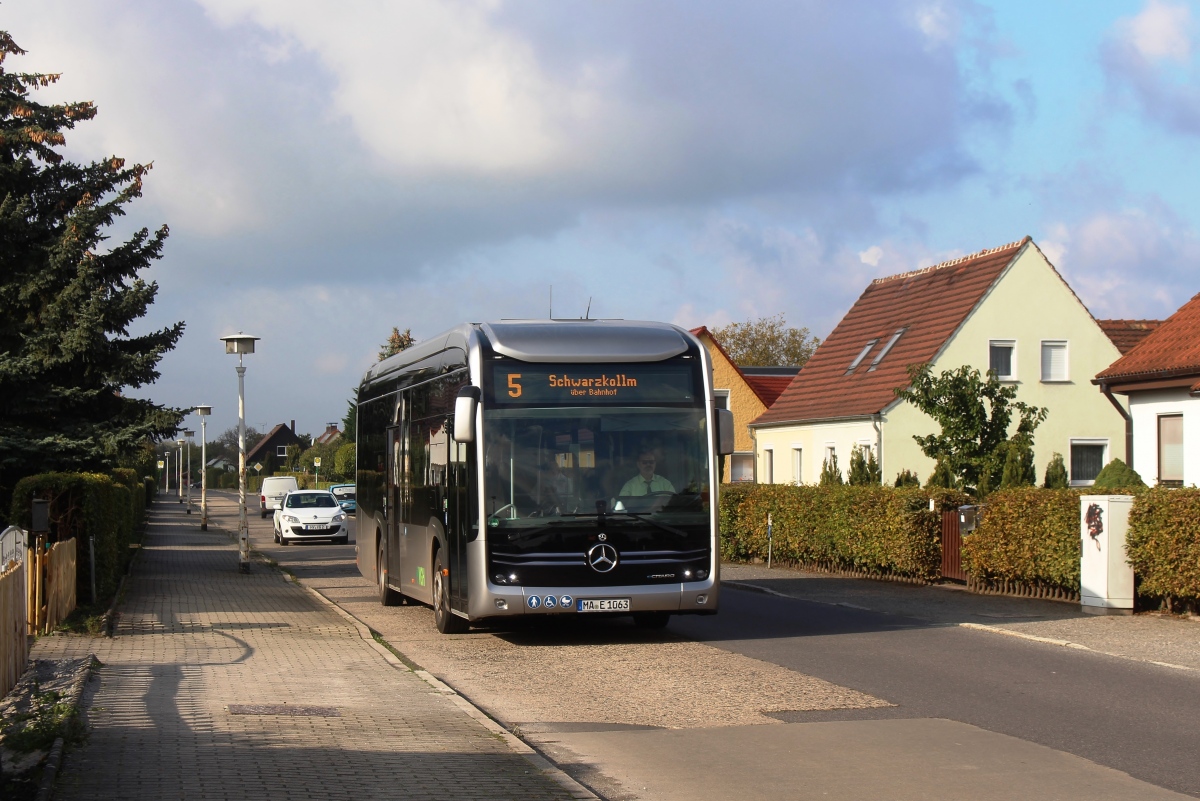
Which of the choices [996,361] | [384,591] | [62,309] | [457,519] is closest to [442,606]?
[457,519]

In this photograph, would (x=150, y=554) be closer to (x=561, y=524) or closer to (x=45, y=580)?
(x=45, y=580)

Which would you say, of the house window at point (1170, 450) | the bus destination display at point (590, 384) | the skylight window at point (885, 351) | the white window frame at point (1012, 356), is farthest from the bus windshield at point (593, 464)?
the skylight window at point (885, 351)

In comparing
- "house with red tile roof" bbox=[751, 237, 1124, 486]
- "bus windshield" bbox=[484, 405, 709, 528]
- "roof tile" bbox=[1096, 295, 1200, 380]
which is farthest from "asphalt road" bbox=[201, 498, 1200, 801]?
"house with red tile roof" bbox=[751, 237, 1124, 486]

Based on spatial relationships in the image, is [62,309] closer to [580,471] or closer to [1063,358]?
[580,471]

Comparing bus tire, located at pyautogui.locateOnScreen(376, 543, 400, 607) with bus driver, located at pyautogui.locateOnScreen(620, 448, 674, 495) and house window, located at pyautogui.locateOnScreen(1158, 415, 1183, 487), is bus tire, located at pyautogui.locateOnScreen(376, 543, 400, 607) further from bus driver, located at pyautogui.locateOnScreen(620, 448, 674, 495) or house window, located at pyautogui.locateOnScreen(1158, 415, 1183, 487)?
house window, located at pyautogui.locateOnScreen(1158, 415, 1183, 487)

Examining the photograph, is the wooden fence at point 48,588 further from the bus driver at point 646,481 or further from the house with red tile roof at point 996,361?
the house with red tile roof at point 996,361

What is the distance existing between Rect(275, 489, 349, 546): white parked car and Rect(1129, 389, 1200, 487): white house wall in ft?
77.4

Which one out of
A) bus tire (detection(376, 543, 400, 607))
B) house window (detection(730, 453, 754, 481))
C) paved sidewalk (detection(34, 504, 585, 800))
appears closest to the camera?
paved sidewalk (detection(34, 504, 585, 800))

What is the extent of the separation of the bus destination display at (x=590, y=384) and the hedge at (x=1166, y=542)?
6.53m

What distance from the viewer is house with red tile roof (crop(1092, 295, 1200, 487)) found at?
26.8m

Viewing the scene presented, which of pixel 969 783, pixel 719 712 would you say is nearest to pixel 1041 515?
pixel 719 712

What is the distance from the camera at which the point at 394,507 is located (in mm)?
18531

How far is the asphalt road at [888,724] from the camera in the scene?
7.62 meters

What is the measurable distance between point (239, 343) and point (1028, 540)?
15995 millimetres
